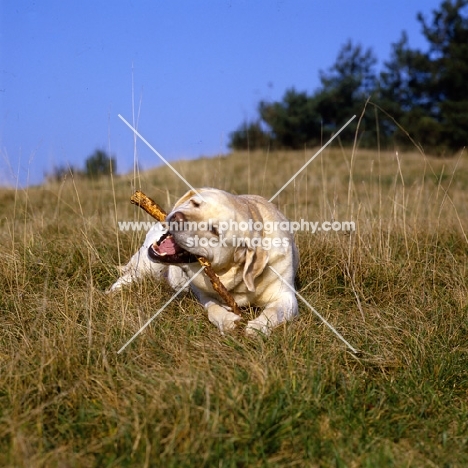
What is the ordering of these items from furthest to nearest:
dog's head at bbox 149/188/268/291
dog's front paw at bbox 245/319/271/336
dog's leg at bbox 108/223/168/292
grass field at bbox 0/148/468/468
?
dog's leg at bbox 108/223/168/292 → dog's front paw at bbox 245/319/271/336 → dog's head at bbox 149/188/268/291 → grass field at bbox 0/148/468/468

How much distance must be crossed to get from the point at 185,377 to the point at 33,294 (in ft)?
6.03

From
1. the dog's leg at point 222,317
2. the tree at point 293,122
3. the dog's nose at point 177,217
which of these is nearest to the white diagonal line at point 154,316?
the dog's leg at point 222,317

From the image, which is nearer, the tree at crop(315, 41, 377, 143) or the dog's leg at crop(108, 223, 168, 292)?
the dog's leg at crop(108, 223, 168, 292)

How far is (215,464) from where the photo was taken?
271cm

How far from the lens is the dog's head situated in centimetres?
378

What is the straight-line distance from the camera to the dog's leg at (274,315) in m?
3.96

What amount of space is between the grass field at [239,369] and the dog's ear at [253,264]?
39 cm

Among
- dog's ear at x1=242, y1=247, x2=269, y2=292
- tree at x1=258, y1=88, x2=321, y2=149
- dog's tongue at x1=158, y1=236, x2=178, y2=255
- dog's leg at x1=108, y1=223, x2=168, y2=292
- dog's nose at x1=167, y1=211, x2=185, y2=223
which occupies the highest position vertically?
tree at x1=258, y1=88, x2=321, y2=149

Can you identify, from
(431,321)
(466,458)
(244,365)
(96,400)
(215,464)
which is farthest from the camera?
(431,321)

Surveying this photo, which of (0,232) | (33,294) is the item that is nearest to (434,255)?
(33,294)

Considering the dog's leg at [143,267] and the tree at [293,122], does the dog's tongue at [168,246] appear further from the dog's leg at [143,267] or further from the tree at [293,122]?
the tree at [293,122]

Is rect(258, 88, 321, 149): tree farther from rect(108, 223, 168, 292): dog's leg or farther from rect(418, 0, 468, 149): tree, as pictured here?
rect(108, 223, 168, 292): dog's leg

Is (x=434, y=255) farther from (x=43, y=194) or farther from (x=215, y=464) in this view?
(x=43, y=194)

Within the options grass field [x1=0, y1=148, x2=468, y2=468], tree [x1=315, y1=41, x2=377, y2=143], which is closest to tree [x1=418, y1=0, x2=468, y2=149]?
tree [x1=315, y1=41, x2=377, y2=143]
